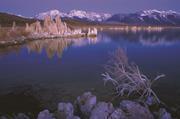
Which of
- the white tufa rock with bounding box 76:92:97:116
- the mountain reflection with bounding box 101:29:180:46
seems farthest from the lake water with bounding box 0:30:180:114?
the mountain reflection with bounding box 101:29:180:46

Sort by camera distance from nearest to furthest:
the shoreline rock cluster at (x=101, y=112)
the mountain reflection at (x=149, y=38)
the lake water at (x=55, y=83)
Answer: the shoreline rock cluster at (x=101, y=112)
the lake water at (x=55, y=83)
the mountain reflection at (x=149, y=38)

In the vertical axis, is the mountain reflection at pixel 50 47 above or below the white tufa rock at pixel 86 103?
below

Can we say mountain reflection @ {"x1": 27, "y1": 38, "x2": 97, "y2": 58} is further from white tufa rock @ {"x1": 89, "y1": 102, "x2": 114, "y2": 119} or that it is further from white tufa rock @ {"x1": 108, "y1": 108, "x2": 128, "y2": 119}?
white tufa rock @ {"x1": 108, "y1": 108, "x2": 128, "y2": 119}

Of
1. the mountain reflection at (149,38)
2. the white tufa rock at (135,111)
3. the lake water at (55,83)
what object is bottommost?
the mountain reflection at (149,38)

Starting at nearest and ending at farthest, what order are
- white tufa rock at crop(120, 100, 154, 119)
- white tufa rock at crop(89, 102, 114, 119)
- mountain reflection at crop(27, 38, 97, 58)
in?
white tufa rock at crop(89, 102, 114, 119) < white tufa rock at crop(120, 100, 154, 119) < mountain reflection at crop(27, 38, 97, 58)

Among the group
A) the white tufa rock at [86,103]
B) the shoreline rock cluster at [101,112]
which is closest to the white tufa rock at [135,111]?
the shoreline rock cluster at [101,112]

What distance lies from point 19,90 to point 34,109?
4.07 m

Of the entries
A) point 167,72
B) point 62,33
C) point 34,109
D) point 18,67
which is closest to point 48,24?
point 62,33

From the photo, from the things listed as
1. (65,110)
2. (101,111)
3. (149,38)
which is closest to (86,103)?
(65,110)

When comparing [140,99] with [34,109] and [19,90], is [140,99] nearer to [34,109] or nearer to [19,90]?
[34,109]

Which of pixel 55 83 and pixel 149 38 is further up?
pixel 55 83

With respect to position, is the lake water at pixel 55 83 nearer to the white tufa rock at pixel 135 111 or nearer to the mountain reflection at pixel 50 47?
the white tufa rock at pixel 135 111

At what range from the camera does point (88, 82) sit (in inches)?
846

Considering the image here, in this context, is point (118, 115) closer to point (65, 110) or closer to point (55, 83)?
point (65, 110)
